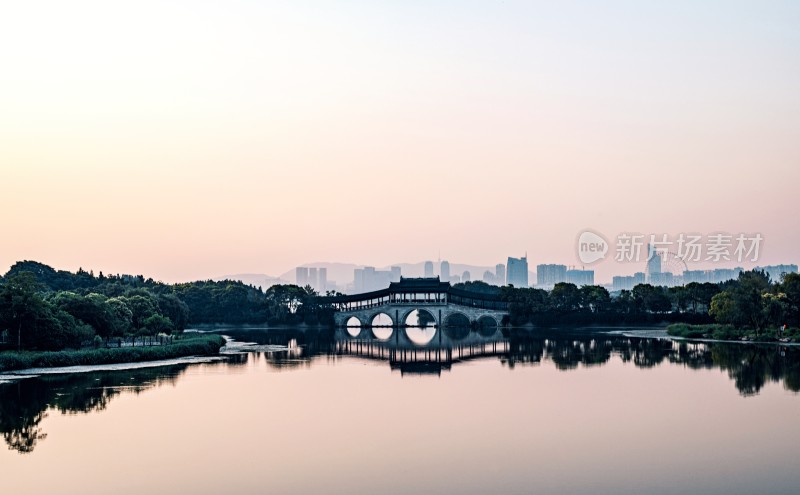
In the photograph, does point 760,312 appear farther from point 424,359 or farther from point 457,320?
point 457,320

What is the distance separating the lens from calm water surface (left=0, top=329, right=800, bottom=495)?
19781 mm

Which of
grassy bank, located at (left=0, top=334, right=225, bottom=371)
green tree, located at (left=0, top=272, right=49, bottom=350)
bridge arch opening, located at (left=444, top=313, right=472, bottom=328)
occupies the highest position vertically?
green tree, located at (left=0, top=272, right=49, bottom=350)

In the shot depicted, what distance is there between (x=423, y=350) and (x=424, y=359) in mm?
9110

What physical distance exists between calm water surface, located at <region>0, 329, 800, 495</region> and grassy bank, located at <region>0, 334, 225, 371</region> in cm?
258

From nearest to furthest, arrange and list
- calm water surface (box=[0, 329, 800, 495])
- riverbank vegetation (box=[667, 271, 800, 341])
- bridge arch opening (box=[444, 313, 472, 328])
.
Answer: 1. calm water surface (box=[0, 329, 800, 495])
2. riverbank vegetation (box=[667, 271, 800, 341])
3. bridge arch opening (box=[444, 313, 472, 328])

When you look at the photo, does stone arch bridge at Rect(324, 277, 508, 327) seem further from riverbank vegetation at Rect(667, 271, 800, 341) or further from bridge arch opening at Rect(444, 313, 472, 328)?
riverbank vegetation at Rect(667, 271, 800, 341)

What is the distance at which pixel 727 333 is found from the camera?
2512 inches

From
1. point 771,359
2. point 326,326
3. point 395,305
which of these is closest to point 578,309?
point 395,305

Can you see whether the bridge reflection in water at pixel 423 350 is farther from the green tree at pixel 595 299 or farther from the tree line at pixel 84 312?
the green tree at pixel 595 299

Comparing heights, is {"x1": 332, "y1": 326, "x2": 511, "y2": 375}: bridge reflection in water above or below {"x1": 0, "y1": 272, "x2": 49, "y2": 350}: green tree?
below

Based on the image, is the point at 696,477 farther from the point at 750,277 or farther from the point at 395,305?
the point at 395,305

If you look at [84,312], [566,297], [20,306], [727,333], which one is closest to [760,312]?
[727,333]

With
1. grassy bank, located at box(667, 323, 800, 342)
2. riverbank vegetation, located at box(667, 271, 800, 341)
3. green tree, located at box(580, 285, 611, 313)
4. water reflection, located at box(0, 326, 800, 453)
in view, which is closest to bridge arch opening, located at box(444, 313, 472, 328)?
green tree, located at box(580, 285, 611, 313)

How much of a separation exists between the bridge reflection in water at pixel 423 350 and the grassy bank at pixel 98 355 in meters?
11.1
